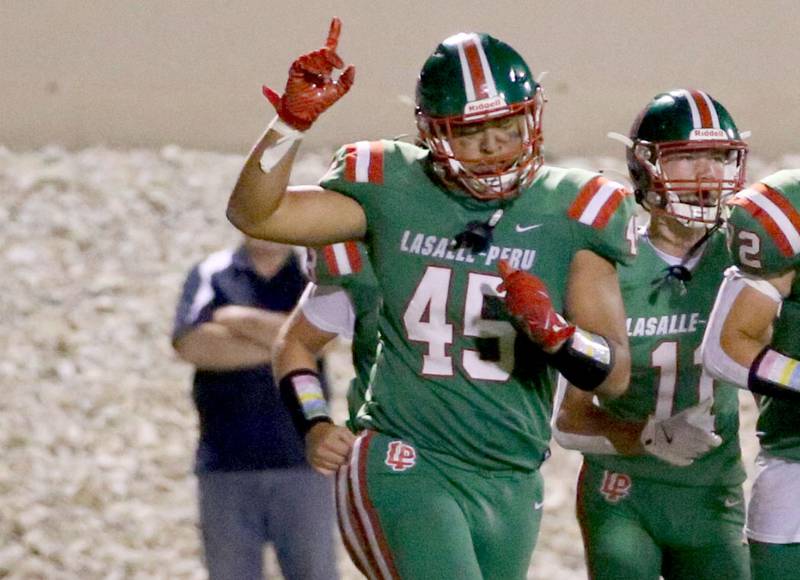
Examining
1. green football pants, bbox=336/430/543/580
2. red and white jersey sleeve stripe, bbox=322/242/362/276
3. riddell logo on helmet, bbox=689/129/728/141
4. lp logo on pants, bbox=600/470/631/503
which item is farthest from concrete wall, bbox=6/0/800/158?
green football pants, bbox=336/430/543/580

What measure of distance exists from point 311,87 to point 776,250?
98 cm

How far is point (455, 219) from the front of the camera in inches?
125

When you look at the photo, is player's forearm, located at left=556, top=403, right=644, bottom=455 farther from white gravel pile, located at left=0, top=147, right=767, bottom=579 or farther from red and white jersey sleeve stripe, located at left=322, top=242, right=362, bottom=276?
white gravel pile, located at left=0, top=147, right=767, bottom=579

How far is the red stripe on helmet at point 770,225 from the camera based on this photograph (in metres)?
3.26

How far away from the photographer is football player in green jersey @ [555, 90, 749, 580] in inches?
147

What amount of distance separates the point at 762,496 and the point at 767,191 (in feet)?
2.01

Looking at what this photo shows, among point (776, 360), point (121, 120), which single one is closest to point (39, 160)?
point (121, 120)

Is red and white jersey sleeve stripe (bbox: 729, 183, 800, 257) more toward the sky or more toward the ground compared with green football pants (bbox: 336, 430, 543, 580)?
more toward the sky

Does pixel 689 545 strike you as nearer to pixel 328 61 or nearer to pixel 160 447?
pixel 328 61

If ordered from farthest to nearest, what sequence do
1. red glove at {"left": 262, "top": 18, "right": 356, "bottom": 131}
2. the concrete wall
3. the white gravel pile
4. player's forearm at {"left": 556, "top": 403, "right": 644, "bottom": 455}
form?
the concrete wall < the white gravel pile < player's forearm at {"left": 556, "top": 403, "right": 644, "bottom": 455} < red glove at {"left": 262, "top": 18, "right": 356, "bottom": 131}

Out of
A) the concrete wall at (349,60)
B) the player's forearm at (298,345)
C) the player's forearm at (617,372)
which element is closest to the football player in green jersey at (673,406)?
the player's forearm at (617,372)

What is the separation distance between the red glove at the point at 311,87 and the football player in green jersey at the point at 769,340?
2.94ft

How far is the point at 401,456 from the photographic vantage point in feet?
10.4

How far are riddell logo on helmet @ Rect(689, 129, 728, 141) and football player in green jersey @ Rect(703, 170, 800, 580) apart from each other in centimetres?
38
